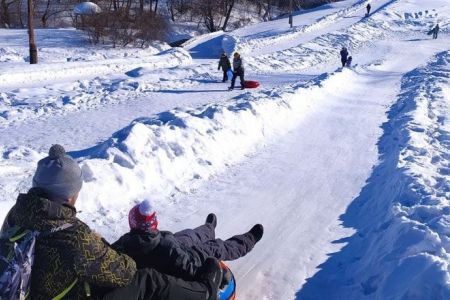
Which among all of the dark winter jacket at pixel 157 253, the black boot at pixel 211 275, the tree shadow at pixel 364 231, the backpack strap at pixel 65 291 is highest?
the backpack strap at pixel 65 291

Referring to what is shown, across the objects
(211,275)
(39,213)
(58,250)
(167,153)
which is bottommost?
(167,153)

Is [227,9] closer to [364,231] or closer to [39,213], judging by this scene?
[364,231]

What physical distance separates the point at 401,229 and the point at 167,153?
167 inches

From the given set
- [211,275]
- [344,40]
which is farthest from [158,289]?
[344,40]

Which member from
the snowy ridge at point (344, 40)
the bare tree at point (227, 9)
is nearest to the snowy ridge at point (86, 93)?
the snowy ridge at point (344, 40)

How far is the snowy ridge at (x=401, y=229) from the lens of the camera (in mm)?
4484

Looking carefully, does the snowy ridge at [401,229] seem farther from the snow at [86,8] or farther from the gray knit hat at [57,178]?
the snow at [86,8]

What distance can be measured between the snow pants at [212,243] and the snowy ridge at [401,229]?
30.7 inches

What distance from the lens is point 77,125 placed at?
12.6 meters

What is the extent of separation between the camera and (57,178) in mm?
3184

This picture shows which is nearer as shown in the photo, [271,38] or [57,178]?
[57,178]

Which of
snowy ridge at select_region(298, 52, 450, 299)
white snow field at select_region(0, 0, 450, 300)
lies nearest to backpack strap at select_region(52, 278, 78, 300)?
white snow field at select_region(0, 0, 450, 300)

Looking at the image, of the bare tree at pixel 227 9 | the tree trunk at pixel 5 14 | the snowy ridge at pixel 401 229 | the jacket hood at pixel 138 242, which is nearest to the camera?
the jacket hood at pixel 138 242

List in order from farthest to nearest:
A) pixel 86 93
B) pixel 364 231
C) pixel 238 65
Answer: pixel 238 65, pixel 86 93, pixel 364 231
